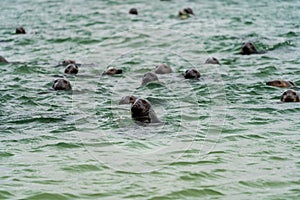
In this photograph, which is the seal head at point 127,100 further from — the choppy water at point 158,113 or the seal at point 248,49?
the seal at point 248,49

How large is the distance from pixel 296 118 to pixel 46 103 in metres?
4.89

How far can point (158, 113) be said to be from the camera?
498 inches

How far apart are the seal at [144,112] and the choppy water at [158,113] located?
8.2 inches

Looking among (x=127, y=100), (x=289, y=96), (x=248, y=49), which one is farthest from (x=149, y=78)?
(x=248, y=49)

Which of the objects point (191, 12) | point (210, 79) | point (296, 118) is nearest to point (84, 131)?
point (296, 118)

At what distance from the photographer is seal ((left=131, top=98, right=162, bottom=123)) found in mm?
11664

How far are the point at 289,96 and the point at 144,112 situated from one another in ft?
10.5

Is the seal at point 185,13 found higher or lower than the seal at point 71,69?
higher

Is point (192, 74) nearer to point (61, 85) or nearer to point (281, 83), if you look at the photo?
point (281, 83)

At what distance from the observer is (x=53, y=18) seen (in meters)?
25.6

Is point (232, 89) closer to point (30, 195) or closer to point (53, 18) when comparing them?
point (30, 195)

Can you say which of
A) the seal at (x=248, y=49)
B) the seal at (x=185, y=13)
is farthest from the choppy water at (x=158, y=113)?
the seal at (x=185, y=13)

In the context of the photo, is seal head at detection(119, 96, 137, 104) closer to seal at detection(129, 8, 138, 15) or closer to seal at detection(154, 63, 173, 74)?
seal at detection(154, 63, 173, 74)

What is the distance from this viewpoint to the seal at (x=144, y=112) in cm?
1166
